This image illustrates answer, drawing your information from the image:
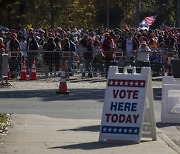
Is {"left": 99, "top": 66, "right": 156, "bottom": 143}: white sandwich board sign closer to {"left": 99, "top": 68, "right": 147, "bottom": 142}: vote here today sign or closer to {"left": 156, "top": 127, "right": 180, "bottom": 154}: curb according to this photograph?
{"left": 99, "top": 68, "right": 147, "bottom": 142}: vote here today sign

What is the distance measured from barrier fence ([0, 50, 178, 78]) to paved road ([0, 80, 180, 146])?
459cm

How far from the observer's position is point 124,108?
40.6 ft

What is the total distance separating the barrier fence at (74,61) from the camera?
96.1 ft

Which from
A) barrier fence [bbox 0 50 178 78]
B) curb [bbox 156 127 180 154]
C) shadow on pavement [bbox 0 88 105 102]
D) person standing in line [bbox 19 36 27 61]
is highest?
person standing in line [bbox 19 36 27 61]

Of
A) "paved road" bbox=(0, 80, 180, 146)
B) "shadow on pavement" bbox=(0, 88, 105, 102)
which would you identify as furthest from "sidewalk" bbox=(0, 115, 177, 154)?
"shadow on pavement" bbox=(0, 88, 105, 102)

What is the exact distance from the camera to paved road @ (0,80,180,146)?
56.4 feet

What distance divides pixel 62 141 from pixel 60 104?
7.15m

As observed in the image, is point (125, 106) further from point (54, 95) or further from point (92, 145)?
point (54, 95)

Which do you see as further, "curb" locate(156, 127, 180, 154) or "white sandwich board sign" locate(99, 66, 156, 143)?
"white sandwich board sign" locate(99, 66, 156, 143)

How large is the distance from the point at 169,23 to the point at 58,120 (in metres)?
67.4

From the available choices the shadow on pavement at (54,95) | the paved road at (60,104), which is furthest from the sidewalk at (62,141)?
the shadow on pavement at (54,95)

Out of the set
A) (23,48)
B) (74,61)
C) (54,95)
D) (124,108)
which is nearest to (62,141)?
(124,108)

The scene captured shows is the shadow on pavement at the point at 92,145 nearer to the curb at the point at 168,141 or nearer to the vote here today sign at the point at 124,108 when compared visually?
the vote here today sign at the point at 124,108

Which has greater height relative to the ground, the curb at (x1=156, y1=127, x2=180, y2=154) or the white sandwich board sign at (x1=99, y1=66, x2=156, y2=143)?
the white sandwich board sign at (x1=99, y1=66, x2=156, y2=143)
